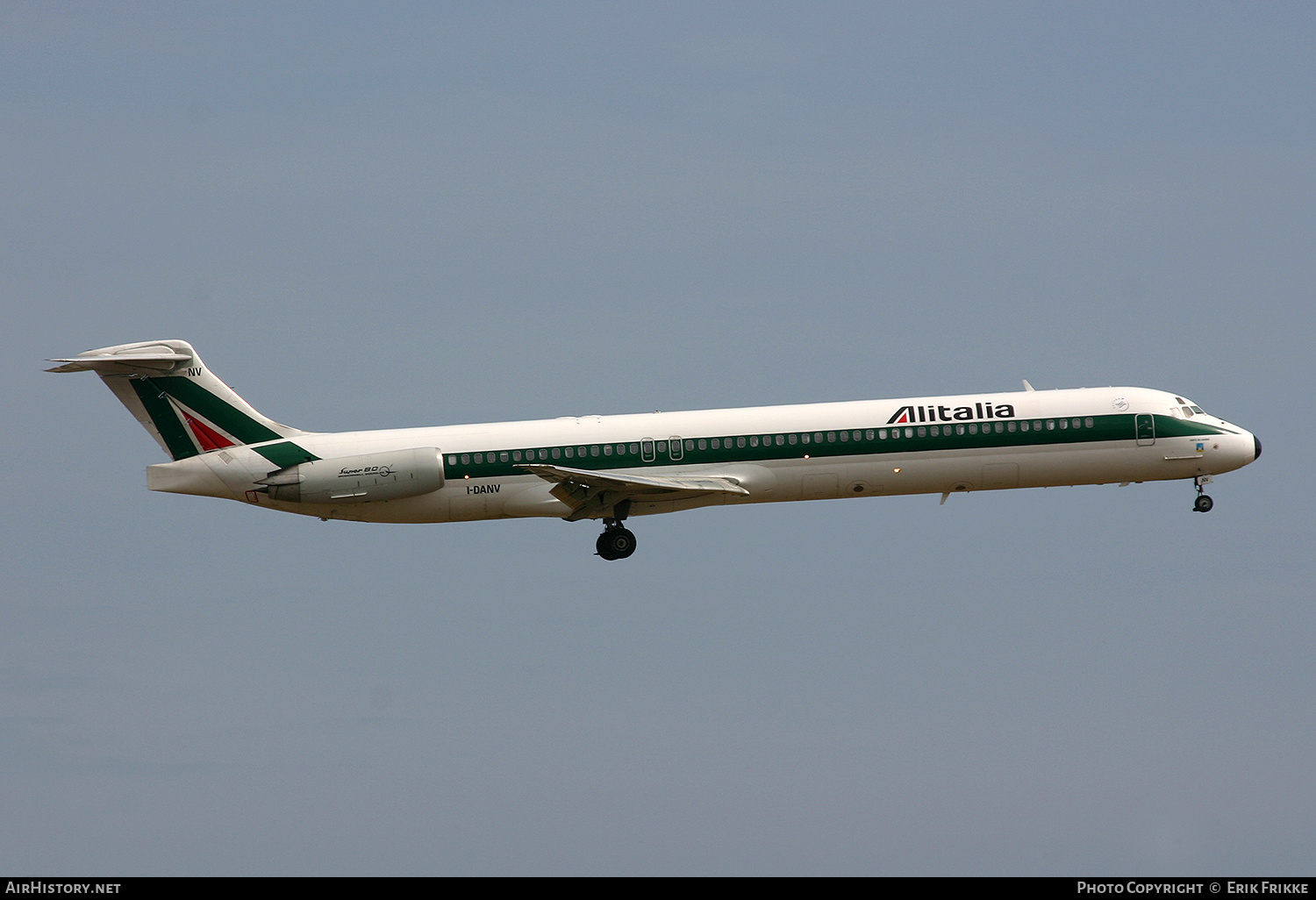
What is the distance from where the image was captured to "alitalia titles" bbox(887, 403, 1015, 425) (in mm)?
35625

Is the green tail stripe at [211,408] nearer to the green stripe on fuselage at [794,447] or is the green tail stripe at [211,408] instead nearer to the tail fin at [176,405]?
the tail fin at [176,405]

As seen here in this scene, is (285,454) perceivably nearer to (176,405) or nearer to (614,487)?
(176,405)

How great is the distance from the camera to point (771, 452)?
3525 centimetres

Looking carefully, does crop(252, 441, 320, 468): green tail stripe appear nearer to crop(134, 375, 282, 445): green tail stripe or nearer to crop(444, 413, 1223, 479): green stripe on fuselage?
crop(134, 375, 282, 445): green tail stripe

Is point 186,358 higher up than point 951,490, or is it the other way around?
point 186,358

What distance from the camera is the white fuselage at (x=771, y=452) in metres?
35.4

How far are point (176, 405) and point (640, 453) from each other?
11929 millimetres

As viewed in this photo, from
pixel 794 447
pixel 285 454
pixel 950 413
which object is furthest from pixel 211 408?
pixel 950 413

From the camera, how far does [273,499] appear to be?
36000 millimetres

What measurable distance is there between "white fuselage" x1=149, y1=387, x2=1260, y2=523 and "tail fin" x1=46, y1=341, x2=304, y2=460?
495mm

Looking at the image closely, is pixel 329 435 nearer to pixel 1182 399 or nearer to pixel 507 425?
pixel 507 425

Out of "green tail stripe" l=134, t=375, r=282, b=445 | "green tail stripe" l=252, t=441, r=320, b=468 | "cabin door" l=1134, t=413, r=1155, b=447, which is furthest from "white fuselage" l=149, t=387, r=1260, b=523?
"green tail stripe" l=134, t=375, r=282, b=445

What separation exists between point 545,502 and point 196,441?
906 cm

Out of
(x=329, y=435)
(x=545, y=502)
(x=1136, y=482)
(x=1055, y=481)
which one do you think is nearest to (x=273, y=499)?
(x=329, y=435)
